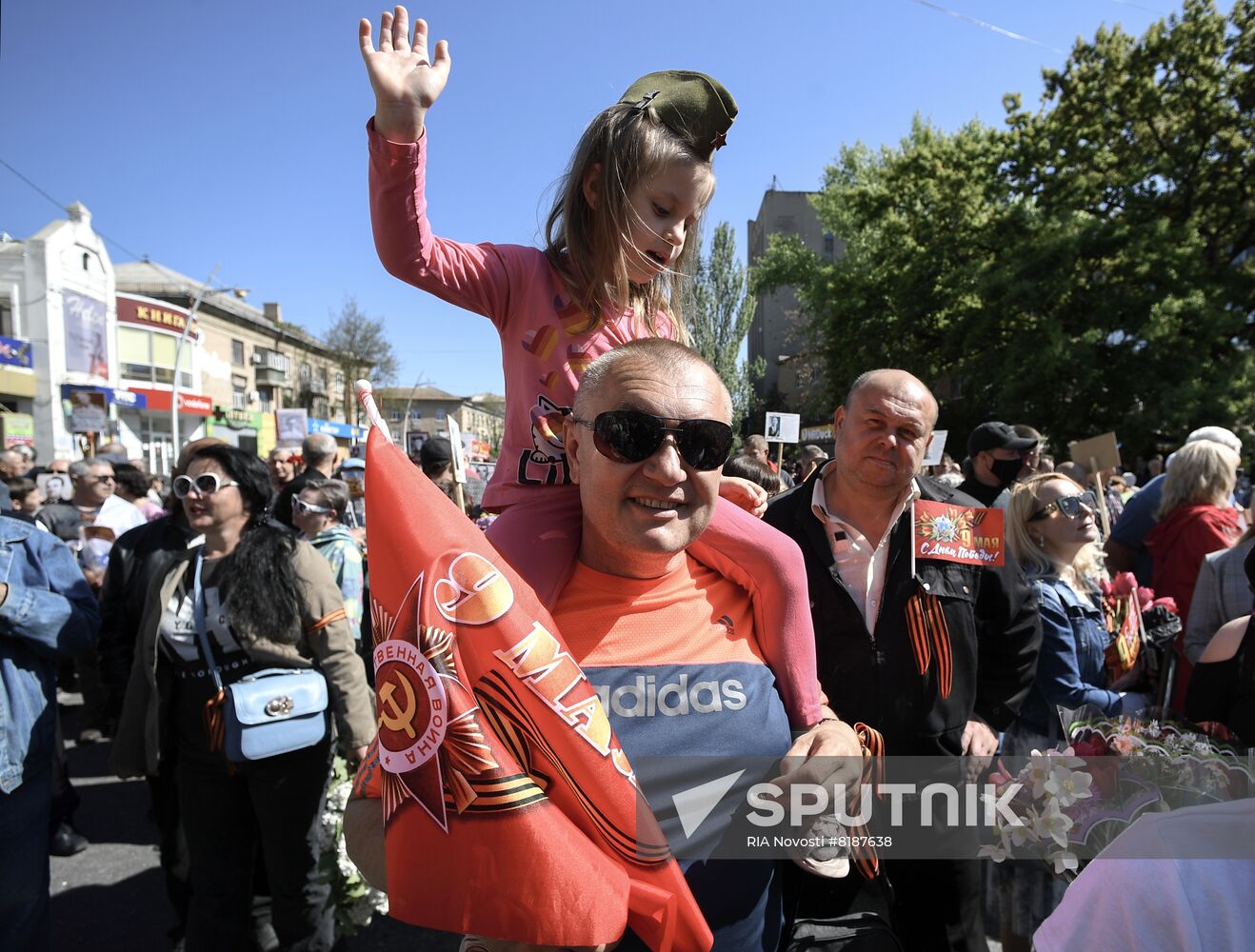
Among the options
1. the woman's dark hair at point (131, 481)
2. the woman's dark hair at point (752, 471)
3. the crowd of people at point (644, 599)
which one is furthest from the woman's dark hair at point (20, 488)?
the woman's dark hair at point (752, 471)

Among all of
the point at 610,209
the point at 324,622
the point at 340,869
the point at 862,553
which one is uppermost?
the point at 610,209

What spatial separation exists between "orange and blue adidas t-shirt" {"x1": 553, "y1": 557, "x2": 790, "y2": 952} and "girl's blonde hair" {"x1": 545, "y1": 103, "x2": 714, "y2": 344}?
2.14ft

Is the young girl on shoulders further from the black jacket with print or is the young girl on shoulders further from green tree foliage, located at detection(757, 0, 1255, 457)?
green tree foliage, located at detection(757, 0, 1255, 457)

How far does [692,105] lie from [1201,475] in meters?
4.13

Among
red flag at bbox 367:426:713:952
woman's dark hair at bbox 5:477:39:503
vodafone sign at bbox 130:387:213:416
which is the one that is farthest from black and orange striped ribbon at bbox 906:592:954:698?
vodafone sign at bbox 130:387:213:416

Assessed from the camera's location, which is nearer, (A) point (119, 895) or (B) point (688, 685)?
(B) point (688, 685)

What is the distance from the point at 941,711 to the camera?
8.63 feet

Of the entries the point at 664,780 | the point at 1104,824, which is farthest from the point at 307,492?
the point at 1104,824

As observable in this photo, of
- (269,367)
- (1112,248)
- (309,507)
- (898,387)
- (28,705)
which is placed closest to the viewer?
(898,387)

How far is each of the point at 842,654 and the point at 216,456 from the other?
8.80ft

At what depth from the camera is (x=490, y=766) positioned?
3.72ft

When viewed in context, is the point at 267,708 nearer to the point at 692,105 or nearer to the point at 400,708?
the point at 400,708

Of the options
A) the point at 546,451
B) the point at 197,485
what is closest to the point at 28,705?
the point at 197,485

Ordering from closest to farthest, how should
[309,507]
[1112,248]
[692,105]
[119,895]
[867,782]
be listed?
[692,105], [867,782], [119,895], [309,507], [1112,248]
